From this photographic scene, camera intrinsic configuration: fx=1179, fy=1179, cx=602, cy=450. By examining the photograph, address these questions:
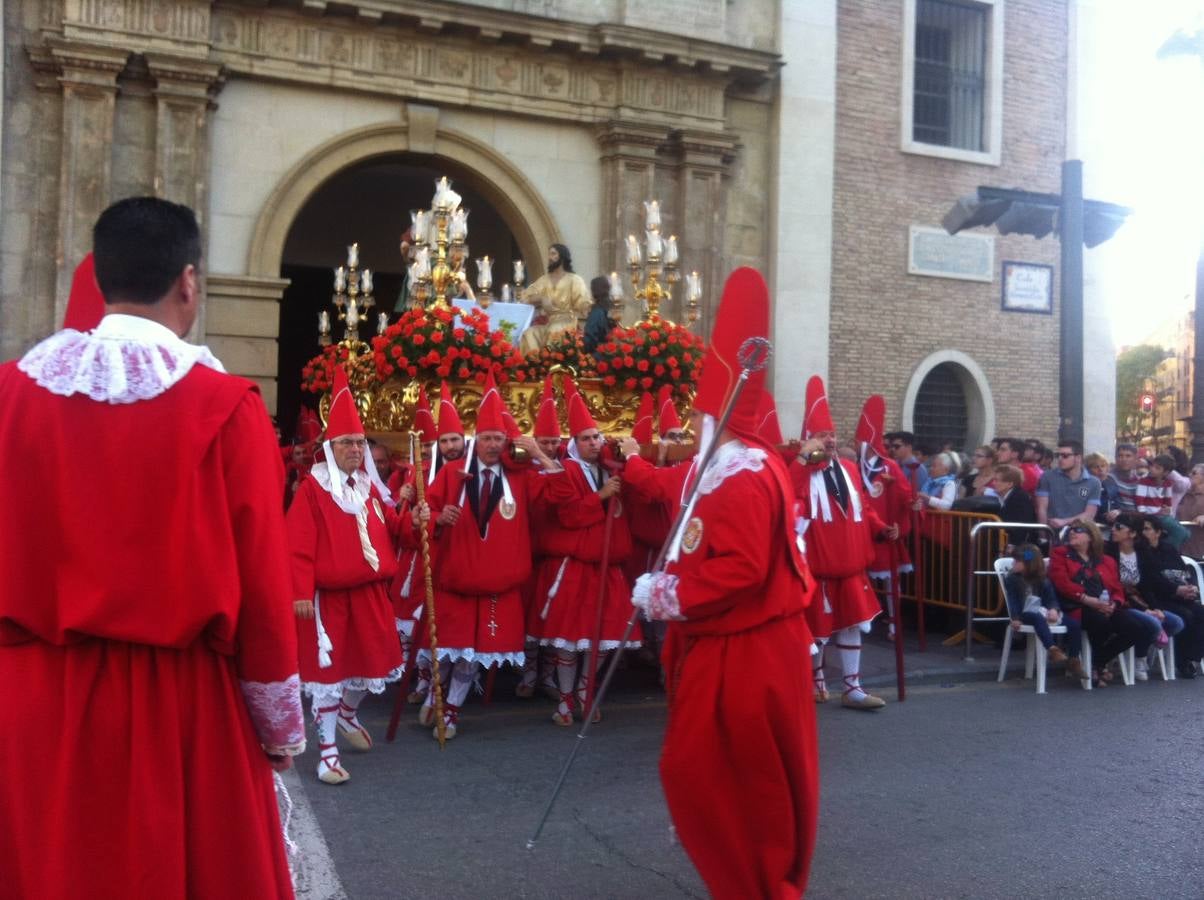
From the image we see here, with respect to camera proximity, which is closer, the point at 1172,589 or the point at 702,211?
the point at 1172,589

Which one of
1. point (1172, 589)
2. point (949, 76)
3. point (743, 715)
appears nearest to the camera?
point (743, 715)

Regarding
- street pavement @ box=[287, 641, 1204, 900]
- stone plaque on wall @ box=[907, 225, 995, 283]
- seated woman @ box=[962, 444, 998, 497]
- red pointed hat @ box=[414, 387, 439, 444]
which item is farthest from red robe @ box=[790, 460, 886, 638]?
stone plaque on wall @ box=[907, 225, 995, 283]

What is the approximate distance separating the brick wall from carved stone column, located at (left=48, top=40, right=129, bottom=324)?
32.7 feet

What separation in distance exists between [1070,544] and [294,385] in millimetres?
14683

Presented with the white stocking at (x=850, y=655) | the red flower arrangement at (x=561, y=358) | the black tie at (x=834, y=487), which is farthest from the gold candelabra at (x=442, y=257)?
the white stocking at (x=850, y=655)

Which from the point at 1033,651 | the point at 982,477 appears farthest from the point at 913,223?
the point at 1033,651

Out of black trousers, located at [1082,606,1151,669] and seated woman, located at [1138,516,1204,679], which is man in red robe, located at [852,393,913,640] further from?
seated woman, located at [1138,516,1204,679]

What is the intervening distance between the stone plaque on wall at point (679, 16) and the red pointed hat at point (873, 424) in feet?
25.2

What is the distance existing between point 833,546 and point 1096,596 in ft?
8.59

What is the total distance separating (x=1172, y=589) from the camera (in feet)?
33.5

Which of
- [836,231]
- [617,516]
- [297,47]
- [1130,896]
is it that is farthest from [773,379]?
[1130,896]

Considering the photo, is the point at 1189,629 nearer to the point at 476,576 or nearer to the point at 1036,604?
the point at 1036,604

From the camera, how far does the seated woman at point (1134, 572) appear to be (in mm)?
9977

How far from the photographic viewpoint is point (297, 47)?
1438 centimetres
